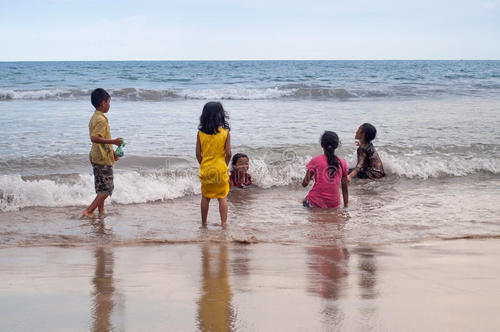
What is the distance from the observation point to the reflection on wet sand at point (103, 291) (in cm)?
277

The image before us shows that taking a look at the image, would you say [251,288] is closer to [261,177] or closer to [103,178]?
[103,178]

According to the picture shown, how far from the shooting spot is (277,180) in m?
8.59

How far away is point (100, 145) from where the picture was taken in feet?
19.3

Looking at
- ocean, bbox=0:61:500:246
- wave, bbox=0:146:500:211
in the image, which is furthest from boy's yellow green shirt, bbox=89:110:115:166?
wave, bbox=0:146:500:211

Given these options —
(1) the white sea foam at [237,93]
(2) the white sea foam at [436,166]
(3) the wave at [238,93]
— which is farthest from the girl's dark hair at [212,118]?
(1) the white sea foam at [237,93]

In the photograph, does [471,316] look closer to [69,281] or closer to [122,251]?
[69,281]

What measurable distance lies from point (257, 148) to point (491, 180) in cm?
443

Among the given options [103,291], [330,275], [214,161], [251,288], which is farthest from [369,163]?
[103,291]

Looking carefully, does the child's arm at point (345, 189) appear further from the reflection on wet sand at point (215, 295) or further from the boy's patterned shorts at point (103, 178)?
the boy's patterned shorts at point (103, 178)

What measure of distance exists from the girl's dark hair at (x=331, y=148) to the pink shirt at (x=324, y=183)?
0.04 metres

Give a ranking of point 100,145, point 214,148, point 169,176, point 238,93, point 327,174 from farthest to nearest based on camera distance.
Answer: point 238,93 < point 169,176 < point 327,174 < point 100,145 < point 214,148

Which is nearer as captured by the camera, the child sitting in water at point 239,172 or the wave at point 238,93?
the child sitting in water at point 239,172

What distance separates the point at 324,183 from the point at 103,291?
12.4 ft

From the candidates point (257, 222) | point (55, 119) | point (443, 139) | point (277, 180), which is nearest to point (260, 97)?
point (55, 119)
